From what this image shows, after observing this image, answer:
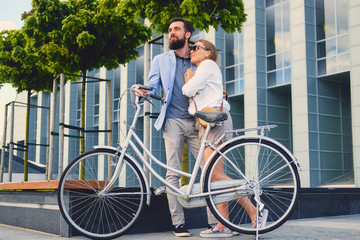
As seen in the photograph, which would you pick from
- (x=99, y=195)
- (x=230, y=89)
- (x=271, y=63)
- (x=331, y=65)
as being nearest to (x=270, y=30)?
(x=271, y=63)

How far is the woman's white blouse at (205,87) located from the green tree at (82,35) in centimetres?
379

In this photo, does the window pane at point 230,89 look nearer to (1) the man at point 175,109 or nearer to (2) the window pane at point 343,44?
(2) the window pane at point 343,44

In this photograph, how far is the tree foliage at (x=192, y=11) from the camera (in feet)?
22.3

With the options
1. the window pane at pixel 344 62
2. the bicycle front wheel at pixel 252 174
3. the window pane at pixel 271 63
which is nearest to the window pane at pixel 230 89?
the window pane at pixel 271 63

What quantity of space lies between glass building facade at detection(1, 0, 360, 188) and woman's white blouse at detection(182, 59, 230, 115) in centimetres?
1674

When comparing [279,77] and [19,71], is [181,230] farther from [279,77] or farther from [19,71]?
[279,77]

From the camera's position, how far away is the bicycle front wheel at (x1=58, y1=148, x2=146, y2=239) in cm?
409

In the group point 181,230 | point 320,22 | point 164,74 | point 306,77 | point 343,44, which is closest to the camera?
point 181,230

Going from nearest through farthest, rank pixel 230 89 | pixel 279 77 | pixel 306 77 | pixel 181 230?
pixel 181 230, pixel 306 77, pixel 279 77, pixel 230 89

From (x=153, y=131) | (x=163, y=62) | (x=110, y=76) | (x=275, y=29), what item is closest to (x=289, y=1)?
(x=275, y=29)

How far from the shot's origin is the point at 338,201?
7.95 metres

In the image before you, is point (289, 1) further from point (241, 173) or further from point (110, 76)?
point (241, 173)

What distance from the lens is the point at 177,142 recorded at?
453 centimetres

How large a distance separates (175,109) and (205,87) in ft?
1.37
